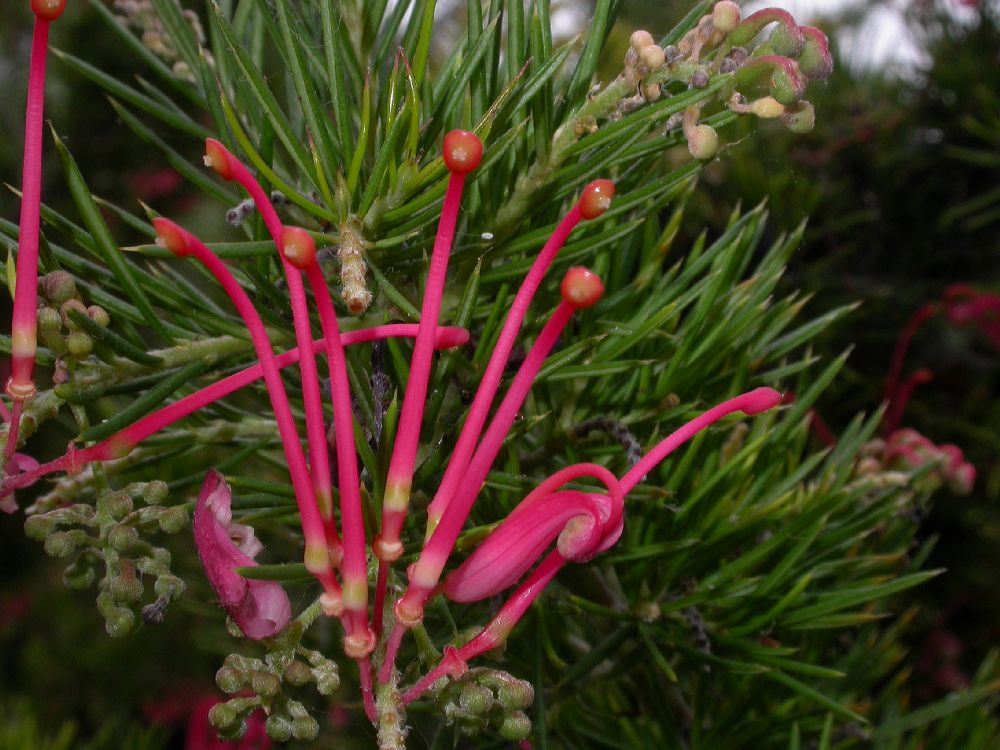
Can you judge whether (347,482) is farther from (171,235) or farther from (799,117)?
(799,117)

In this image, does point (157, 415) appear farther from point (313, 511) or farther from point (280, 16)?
point (280, 16)

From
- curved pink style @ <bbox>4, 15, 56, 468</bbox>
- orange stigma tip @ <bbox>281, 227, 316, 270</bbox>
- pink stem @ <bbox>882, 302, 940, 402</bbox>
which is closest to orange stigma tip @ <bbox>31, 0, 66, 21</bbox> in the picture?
curved pink style @ <bbox>4, 15, 56, 468</bbox>

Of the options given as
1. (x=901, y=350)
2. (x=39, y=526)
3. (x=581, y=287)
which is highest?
(x=581, y=287)

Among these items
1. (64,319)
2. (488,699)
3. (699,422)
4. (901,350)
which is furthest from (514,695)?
(901,350)

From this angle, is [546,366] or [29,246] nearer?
[29,246]

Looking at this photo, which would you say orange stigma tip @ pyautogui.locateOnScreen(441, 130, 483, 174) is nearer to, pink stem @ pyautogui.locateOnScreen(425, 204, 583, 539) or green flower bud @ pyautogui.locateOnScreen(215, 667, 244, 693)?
pink stem @ pyautogui.locateOnScreen(425, 204, 583, 539)

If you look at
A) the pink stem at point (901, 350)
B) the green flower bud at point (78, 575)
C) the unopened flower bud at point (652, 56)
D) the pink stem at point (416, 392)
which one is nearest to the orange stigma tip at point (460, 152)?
the pink stem at point (416, 392)

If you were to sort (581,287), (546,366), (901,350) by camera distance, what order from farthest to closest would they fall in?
(901,350), (546,366), (581,287)
